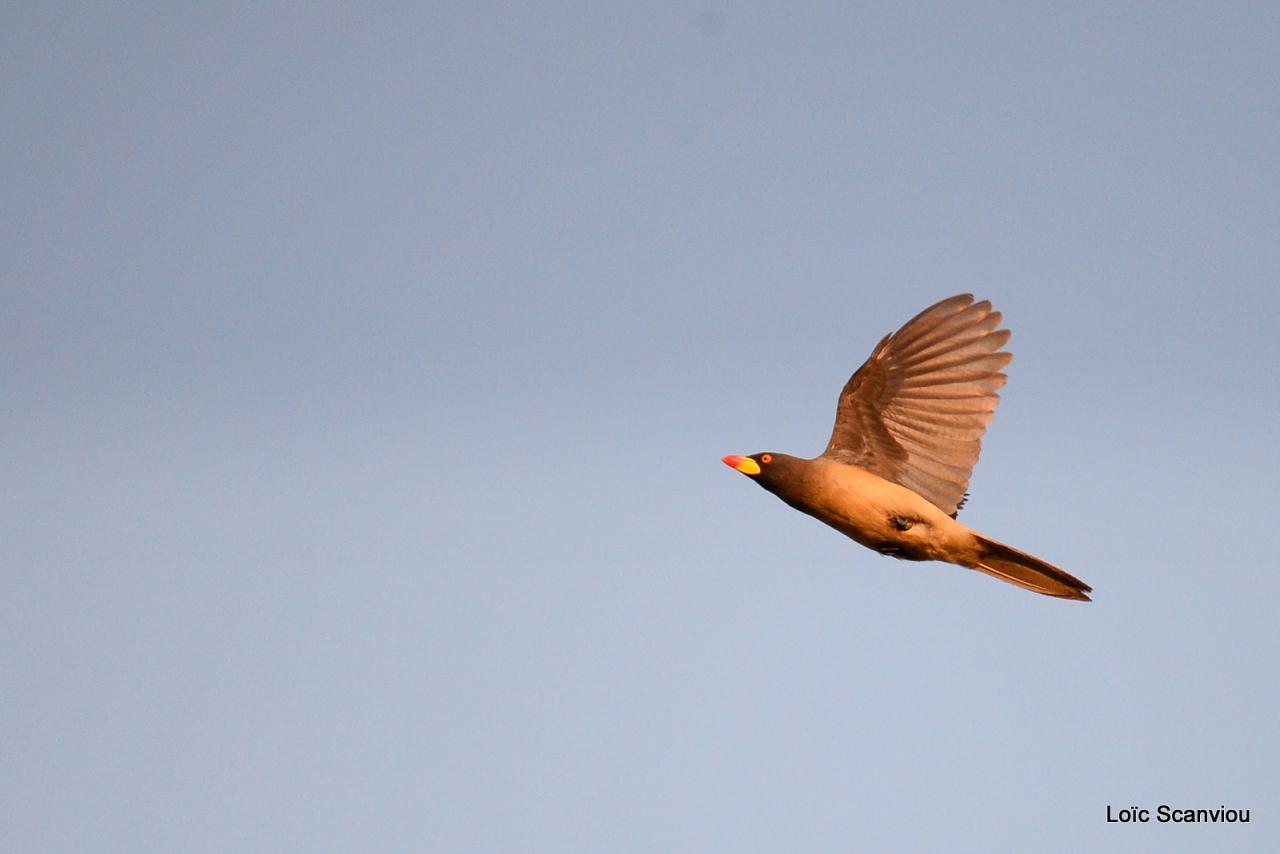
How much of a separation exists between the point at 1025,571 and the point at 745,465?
5.60 ft

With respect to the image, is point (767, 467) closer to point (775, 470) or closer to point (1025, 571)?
point (775, 470)

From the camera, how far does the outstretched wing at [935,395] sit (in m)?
10.8

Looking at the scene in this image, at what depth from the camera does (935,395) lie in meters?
10.8

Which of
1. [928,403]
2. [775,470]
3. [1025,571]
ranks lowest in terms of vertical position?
[1025,571]

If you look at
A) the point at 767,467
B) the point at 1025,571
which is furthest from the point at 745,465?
the point at 1025,571

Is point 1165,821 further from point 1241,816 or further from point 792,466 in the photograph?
point 792,466

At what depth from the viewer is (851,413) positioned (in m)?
10.9

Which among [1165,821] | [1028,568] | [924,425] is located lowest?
[1165,821]

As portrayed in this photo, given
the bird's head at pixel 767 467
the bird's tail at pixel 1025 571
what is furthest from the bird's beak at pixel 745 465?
the bird's tail at pixel 1025 571

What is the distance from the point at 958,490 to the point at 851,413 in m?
0.79

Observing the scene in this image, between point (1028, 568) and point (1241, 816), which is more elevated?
point (1028, 568)

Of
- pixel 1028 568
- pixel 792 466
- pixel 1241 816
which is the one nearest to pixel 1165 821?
pixel 1241 816

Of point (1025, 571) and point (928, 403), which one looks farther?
point (928, 403)

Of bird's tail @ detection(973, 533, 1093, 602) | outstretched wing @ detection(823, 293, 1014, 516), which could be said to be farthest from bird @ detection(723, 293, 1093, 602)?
bird's tail @ detection(973, 533, 1093, 602)
